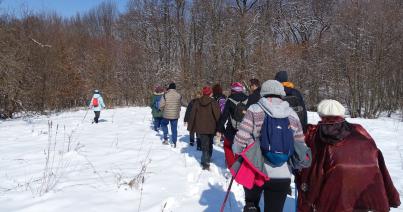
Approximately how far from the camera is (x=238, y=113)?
7.01 m

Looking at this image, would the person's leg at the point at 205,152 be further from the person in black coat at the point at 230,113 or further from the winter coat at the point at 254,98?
the winter coat at the point at 254,98

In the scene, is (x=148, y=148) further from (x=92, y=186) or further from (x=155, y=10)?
(x=155, y=10)

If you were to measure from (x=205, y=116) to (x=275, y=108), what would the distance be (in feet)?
15.2

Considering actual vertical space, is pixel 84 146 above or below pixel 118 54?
below

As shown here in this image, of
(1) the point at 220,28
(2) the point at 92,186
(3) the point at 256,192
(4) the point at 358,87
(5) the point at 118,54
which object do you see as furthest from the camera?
(5) the point at 118,54

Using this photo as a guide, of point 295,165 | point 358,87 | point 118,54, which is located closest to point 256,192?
point 295,165

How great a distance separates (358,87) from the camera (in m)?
23.0

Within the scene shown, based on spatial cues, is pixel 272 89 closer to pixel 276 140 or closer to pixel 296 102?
pixel 276 140

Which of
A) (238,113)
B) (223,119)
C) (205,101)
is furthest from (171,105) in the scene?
(238,113)

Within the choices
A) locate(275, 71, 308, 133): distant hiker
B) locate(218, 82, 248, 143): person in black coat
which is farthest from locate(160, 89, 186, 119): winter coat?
locate(275, 71, 308, 133): distant hiker

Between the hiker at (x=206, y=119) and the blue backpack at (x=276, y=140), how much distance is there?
14.3 feet

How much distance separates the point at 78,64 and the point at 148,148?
26.0 m

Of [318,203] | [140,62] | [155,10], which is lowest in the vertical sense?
[318,203]

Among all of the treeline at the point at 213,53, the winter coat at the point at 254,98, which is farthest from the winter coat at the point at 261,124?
the treeline at the point at 213,53
